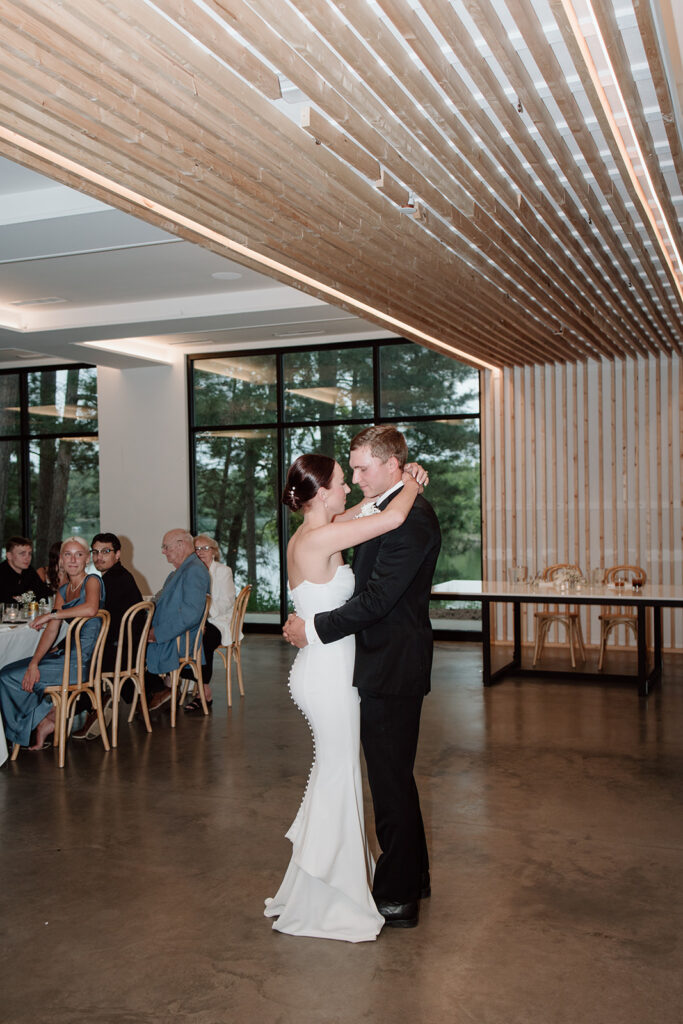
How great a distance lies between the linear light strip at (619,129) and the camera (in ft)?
10.5

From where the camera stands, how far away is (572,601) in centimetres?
834

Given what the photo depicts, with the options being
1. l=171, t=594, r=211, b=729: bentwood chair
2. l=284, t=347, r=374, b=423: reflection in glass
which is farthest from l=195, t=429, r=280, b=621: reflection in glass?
l=171, t=594, r=211, b=729: bentwood chair

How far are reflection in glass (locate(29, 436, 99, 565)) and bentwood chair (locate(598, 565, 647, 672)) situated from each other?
23.4 feet

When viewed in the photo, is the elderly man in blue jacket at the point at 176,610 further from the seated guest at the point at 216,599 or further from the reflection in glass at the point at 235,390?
the reflection in glass at the point at 235,390

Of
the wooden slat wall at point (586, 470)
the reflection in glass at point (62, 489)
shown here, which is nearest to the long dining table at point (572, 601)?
the wooden slat wall at point (586, 470)

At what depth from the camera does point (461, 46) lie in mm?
3277

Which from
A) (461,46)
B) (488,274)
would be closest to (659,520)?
(488,274)

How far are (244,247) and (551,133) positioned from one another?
2167 millimetres

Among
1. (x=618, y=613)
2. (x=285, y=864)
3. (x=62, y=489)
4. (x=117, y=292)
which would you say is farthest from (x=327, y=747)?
(x=62, y=489)

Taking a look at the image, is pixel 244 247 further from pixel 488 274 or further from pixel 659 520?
pixel 659 520

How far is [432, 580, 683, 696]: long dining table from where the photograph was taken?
26.4ft

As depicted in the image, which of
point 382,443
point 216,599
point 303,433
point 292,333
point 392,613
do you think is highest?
point 292,333

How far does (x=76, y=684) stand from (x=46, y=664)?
10.0 inches

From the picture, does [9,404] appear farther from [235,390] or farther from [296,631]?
[296,631]
